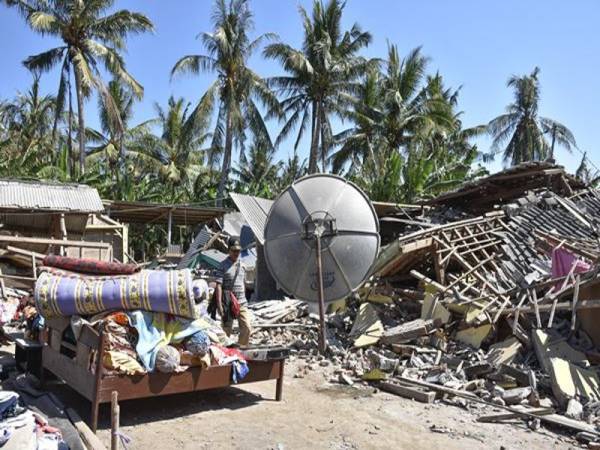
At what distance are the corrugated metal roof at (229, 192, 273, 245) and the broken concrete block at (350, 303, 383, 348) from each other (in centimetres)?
542

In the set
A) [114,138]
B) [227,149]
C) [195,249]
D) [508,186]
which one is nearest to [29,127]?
[114,138]

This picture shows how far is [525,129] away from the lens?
119 feet

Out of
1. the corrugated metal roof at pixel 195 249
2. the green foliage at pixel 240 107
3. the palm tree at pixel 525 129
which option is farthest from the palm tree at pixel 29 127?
the palm tree at pixel 525 129

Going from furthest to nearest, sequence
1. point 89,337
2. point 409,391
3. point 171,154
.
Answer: point 171,154 → point 409,391 → point 89,337

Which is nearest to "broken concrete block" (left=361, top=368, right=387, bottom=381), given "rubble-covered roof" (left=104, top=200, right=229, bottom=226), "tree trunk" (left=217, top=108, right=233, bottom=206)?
"rubble-covered roof" (left=104, top=200, right=229, bottom=226)

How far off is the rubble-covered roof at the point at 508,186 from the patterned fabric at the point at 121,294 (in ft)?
34.0

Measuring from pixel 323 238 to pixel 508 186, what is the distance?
7826 millimetres

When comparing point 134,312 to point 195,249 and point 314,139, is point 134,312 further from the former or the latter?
point 314,139

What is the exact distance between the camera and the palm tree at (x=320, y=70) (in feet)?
85.5

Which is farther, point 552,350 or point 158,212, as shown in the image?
point 158,212

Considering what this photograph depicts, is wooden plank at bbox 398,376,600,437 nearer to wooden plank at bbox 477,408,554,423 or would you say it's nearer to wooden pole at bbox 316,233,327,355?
wooden plank at bbox 477,408,554,423

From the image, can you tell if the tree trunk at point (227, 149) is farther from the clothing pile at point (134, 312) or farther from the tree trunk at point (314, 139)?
the clothing pile at point (134, 312)

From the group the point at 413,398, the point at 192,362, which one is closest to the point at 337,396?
the point at 413,398

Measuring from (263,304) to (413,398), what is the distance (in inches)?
228
